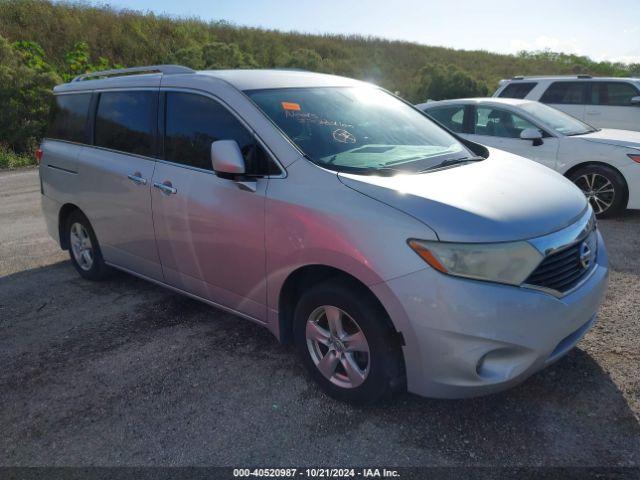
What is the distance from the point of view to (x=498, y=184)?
10.00 feet

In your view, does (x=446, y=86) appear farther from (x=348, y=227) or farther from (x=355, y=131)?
(x=348, y=227)

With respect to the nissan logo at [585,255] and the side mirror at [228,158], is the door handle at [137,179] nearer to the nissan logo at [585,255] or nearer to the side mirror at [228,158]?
the side mirror at [228,158]

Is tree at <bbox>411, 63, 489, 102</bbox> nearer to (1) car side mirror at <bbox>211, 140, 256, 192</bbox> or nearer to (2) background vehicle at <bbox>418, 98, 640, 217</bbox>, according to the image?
(2) background vehicle at <bbox>418, 98, 640, 217</bbox>

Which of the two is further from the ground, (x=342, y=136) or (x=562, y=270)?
(x=342, y=136)

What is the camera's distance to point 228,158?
10.1 ft

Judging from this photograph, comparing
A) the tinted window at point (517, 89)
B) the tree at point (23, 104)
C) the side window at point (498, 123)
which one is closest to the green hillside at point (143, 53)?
the tree at point (23, 104)

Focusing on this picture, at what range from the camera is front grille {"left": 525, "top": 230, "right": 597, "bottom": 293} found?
102 inches

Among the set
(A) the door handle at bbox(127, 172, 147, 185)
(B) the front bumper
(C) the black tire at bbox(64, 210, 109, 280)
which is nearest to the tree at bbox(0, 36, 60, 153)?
(C) the black tire at bbox(64, 210, 109, 280)

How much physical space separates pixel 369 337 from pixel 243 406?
875mm

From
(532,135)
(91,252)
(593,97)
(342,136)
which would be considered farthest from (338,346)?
(593,97)

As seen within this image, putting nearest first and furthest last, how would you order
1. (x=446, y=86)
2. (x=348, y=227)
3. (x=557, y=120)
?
(x=348, y=227)
(x=557, y=120)
(x=446, y=86)

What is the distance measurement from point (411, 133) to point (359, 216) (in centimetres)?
138

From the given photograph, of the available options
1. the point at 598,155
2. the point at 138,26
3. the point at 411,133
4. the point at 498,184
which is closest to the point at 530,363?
the point at 498,184

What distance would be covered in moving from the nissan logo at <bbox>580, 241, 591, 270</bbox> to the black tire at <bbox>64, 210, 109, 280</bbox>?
12.6ft
